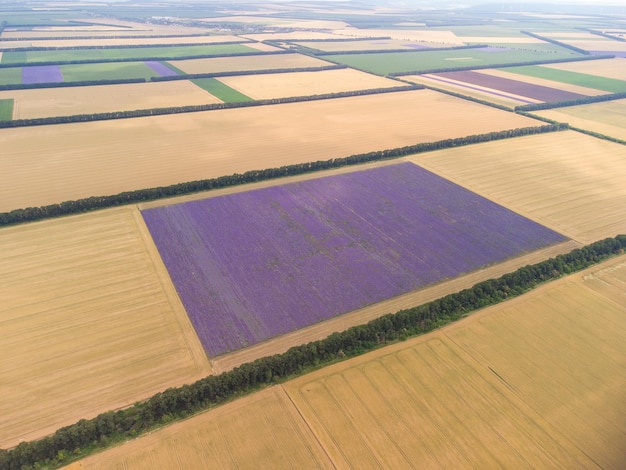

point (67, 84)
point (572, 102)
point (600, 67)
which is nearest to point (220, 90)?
point (67, 84)

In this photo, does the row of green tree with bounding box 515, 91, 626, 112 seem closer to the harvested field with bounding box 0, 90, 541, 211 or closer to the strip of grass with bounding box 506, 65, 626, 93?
the strip of grass with bounding box 506, 65, 626, 93


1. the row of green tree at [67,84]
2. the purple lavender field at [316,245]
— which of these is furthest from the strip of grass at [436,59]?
the purple lavender field at [316,245]

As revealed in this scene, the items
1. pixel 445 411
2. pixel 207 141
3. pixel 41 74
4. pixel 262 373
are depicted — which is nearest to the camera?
pixel 445 411

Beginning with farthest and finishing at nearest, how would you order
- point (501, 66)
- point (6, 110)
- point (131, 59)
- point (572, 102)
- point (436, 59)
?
point (436, 59) → point (501, 66) → point (131, 59) → point (572, 102) → point (6, 110)

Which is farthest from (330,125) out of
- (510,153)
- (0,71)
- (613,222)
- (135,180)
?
(0,71)

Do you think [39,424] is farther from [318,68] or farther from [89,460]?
[318,68]

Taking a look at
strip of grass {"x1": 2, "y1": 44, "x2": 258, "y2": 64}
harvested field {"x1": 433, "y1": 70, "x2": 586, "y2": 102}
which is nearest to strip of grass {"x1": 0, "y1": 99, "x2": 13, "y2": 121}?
strip of grass {"x1": 2, "y1": 44, "x2": 258, "y2": 64}

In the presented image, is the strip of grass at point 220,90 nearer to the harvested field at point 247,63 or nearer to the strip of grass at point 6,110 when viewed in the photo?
the harvested field at point 247,63

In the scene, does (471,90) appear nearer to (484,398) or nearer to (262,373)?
(484,398)
